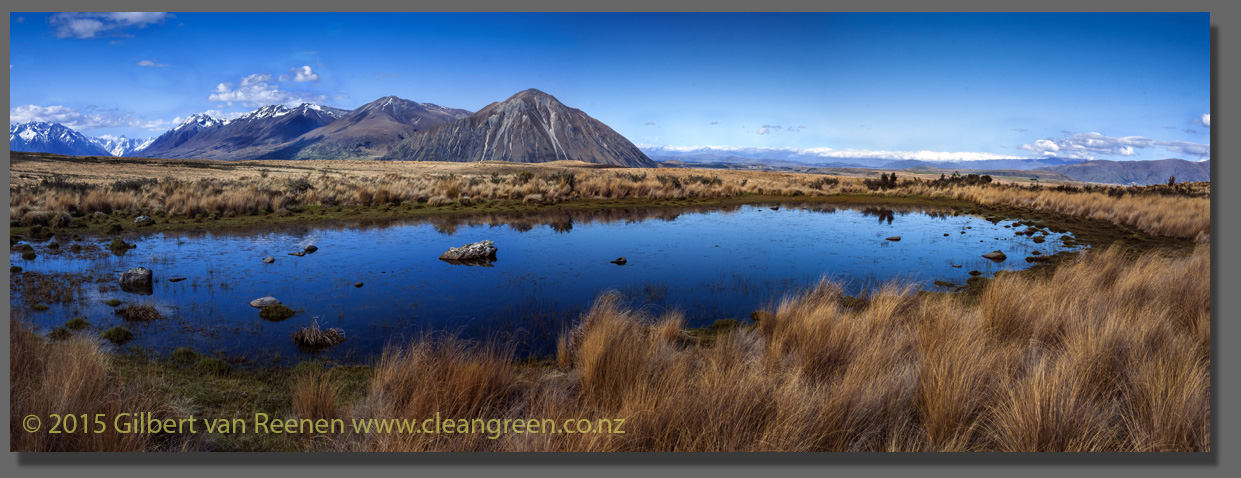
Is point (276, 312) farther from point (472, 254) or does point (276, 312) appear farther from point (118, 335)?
point (472, 254)

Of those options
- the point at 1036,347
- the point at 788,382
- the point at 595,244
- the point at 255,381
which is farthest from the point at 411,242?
the point at 1036,347

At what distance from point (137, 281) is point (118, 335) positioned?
3074 millimetres

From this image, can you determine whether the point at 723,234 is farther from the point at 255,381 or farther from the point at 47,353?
the point at 47,353

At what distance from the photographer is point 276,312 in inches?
289

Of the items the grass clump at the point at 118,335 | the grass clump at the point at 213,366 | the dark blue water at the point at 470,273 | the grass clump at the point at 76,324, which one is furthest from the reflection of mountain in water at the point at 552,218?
the grass clump at the point at 213,366

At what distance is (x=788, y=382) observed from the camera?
395 cm

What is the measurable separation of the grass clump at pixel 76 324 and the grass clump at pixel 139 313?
382 millimetres

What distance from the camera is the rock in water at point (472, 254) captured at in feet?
37.8

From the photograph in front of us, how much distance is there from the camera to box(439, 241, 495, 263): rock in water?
11531 mm

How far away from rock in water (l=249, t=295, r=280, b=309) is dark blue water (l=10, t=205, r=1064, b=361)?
168 mm

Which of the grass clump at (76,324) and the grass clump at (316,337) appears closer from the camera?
the grass clump at (316,337)

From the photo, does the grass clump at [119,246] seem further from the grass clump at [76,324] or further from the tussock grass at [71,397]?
the tussock grass at [71,397]

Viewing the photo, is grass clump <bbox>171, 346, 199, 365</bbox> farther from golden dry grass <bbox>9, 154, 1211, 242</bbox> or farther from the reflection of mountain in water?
golden dry grass <bbox>9, 154, 1211, 242</bbox>

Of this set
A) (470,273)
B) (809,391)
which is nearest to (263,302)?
(470,273)
